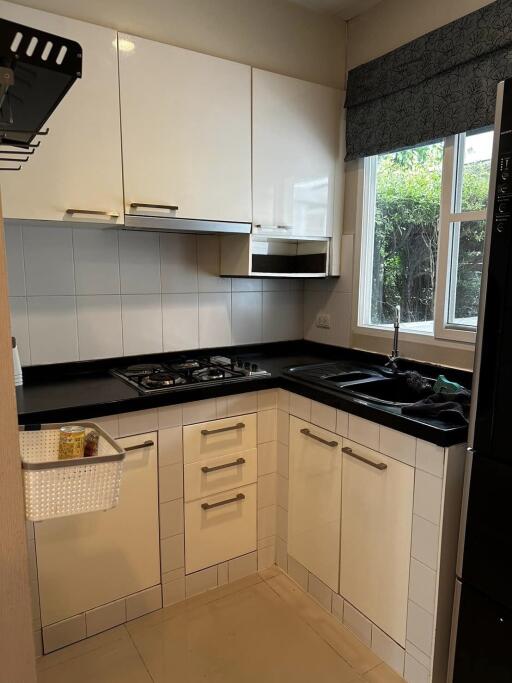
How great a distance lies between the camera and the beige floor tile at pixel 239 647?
165 centimetres

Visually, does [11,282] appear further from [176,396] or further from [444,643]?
[444,643]

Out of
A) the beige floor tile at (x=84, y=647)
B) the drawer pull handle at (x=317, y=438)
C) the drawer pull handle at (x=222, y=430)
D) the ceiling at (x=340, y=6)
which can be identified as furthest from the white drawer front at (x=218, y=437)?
the ceiling at (x=340, y=6)

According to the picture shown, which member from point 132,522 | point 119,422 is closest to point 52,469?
point 119,422

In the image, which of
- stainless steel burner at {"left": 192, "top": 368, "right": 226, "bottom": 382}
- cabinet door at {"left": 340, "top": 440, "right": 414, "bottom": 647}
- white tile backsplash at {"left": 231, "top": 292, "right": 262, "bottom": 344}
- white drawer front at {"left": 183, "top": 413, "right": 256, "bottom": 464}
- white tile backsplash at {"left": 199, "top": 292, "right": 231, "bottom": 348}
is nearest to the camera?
cabinet door at {"left": 340, "top": 440, "right": 414, "bottom": 647}

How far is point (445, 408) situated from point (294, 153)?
1334mm

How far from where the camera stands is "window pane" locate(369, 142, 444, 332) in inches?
83.1

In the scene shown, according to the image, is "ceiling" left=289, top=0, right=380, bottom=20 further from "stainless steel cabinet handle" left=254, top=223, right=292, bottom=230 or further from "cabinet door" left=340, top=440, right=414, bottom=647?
"cabinet door" left=340, top=440, right=414, bottom=647

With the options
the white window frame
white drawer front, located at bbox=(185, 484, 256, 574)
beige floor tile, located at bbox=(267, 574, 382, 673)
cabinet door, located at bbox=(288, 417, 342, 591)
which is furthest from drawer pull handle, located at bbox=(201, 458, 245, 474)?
the white window frame

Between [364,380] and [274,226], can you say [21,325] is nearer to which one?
[274,226]

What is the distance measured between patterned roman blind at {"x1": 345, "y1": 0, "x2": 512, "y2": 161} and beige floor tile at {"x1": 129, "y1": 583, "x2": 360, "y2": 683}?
2.00 m

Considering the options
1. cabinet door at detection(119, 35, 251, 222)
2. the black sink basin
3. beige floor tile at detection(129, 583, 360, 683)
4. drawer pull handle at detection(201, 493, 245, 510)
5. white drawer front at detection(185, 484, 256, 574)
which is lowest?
beige floor tile at detection(129, 583, 360, 683)

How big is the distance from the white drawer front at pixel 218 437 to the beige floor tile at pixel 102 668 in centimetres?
70

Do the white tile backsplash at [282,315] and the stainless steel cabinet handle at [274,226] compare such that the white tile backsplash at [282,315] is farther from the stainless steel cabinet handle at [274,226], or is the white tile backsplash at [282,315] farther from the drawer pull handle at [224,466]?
the drawer pull handle at [224,466]

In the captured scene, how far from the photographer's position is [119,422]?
172 cm
